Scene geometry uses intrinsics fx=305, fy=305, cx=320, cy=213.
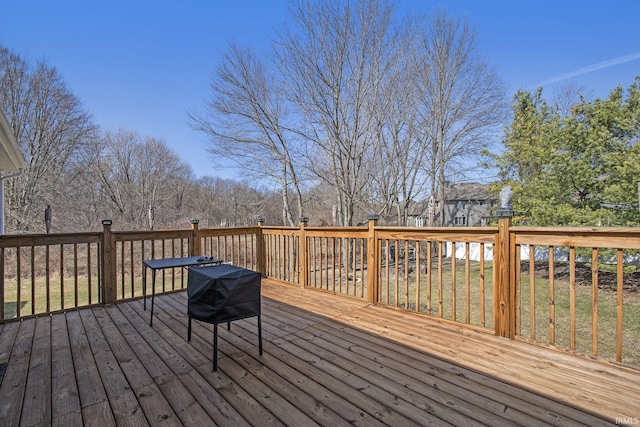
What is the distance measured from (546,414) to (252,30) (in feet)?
33.7

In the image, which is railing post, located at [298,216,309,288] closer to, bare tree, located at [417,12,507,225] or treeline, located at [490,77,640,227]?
bare tree, located at [417,12,507,225]

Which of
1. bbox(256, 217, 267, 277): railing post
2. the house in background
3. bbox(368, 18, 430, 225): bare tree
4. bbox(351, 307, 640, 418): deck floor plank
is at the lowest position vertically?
bbox(351, 307, 640, 418): deck floor plank

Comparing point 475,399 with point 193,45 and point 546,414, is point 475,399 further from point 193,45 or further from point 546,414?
point 193,45

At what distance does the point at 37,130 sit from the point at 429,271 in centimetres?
1616

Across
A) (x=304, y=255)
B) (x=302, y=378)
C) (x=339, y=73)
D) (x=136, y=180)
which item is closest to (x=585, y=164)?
(x=339, y=73)

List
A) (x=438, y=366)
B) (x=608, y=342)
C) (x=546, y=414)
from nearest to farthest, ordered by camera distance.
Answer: (x=546, y=414) < (x=438, y=366) < (x=608, y=342)

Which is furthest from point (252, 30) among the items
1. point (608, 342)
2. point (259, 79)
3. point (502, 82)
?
point (608, 342)

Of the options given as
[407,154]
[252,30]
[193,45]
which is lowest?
[407,154]

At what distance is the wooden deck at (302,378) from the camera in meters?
1.71

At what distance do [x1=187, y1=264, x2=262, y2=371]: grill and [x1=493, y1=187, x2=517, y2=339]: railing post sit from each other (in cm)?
217

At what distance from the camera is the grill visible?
90.7 inches

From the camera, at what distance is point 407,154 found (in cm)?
1115

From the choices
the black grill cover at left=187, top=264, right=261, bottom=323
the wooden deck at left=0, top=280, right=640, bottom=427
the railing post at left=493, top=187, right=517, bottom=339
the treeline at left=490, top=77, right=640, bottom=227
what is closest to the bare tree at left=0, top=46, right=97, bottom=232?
the wooden deck at left=0, top=280, right=640, bottom=427

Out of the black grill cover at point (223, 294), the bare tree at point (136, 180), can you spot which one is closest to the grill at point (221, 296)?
the black grill cover at point (223, 294)
